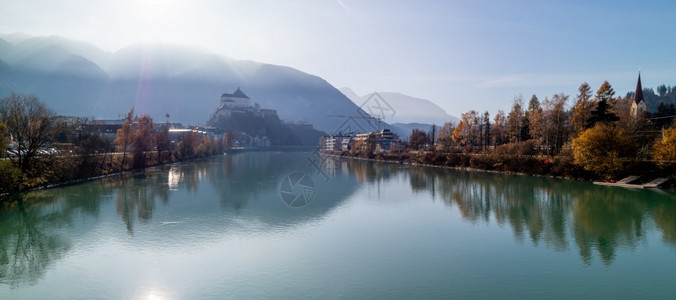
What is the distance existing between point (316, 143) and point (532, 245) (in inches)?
4793

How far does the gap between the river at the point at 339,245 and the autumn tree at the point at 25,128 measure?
228cm

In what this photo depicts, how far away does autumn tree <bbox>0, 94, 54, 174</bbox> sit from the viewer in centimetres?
2194

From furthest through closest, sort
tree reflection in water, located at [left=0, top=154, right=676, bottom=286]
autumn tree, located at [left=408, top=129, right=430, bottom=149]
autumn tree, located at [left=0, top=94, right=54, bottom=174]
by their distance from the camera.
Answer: autumn tree, located at [left=408, top=129, right=430, bottom=149], autumn tree, located at [left=0, top=94, right=54, bottom=174], tree reflection in water, located at [left=0, top=154, right=676, bottom=286]

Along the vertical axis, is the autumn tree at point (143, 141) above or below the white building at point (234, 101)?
below

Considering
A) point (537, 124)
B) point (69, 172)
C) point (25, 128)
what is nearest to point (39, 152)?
point (69, 172)

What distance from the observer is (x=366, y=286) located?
28.1ft

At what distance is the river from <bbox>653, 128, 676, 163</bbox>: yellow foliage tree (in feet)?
11.8

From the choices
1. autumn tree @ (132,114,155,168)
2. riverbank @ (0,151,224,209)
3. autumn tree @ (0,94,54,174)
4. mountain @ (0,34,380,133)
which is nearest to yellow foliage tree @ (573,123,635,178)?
riverbank @ (0,151,224,209)

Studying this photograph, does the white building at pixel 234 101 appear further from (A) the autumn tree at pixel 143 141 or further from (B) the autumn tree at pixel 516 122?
(B) the autumn tree at pixel 516 122

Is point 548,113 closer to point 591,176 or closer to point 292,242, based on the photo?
point 591,176

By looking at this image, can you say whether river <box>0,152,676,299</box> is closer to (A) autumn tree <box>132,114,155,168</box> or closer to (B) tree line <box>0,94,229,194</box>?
(B) tree line <box>0,94,229,194</box>

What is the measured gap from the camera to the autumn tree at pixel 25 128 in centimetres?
2194

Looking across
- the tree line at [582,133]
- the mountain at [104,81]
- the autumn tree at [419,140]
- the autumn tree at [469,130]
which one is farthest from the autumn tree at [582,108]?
the mountain at [104,81]

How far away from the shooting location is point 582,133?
26.9 m
